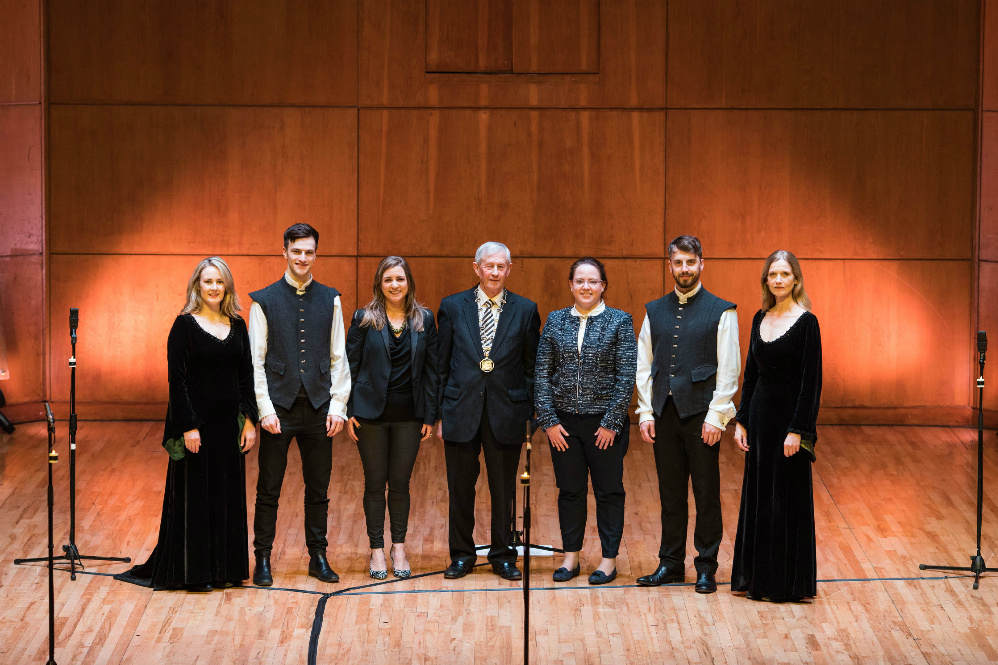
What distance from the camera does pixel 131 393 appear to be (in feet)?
23.8

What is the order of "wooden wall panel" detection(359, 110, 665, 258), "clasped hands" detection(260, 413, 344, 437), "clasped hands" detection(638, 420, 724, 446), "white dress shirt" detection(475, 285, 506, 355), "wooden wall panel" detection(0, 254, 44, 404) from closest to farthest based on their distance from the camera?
"clasped hands" detection(638, 420, 724, 446)
"clasped hands" detection(260, 413, 344, 437)
"white dress shirt" detection(475, 285, 506, 355)
"wooden wall panel" detection(0, 254, 44, 404)
"wooden wall panel" detection(359, 110, 665, 258)

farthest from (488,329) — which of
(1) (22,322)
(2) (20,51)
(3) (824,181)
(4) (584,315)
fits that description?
(2) (20,51)

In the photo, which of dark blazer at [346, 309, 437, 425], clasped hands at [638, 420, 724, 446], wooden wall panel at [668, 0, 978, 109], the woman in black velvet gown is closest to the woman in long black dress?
dark blazer at [346, 309, 437, 425]

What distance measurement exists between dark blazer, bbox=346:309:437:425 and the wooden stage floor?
66cm

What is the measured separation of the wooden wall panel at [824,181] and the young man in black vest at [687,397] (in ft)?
9.69

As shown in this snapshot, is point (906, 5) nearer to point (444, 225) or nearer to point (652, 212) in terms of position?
point (652, 212)

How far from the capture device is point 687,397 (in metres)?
4.25

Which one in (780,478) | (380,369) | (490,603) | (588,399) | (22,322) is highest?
(22,322)

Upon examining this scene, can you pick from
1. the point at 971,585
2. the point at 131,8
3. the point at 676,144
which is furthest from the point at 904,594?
the point at 131,8

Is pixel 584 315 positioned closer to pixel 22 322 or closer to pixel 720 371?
pixel 720 371

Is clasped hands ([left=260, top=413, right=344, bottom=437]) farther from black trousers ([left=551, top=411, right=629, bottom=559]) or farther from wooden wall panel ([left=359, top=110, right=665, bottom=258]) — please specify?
wooden wall panel ([left=359, top=110, right=665, bottom=258])

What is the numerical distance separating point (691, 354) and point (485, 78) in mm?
3388

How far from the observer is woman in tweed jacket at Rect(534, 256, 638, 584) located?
429 centimetres

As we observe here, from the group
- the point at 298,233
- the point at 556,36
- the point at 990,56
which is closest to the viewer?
the point at 298,233
